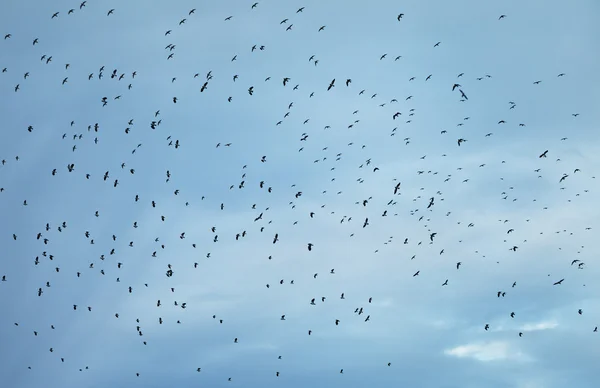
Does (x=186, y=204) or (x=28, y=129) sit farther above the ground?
(x=28, y=129)

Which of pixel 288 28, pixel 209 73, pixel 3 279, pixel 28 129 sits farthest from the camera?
pixel 3 279

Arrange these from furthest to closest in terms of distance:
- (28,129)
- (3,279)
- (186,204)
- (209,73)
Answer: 1. (3,279)
2. (186,204)
3. (28,129)
4. (209,73)

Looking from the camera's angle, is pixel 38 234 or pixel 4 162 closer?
pixel 4 162

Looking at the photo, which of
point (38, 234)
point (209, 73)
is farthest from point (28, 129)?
point (209, 73)

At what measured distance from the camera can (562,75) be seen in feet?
291

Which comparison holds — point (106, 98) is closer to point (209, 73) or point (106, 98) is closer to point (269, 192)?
point (209, 73)

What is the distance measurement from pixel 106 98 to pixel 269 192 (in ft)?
74.2

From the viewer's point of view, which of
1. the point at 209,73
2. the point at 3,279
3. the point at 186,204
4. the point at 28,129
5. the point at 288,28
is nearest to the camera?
the point at 288,28

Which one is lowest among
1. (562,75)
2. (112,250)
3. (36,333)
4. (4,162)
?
(36,333)

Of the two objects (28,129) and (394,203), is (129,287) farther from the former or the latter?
(394,203)

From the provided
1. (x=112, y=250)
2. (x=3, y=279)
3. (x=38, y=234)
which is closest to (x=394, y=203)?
(x=112, y=250)

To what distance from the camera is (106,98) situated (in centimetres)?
10250

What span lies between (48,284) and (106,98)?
89.5 ft

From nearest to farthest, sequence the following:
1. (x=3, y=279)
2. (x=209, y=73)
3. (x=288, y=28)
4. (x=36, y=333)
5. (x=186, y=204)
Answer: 1. (x=288, y=28)
2. (x=209, y=73)
3. (x=186, y=204)
4. (x=3, y=279)
5. (x=36, y=333)
